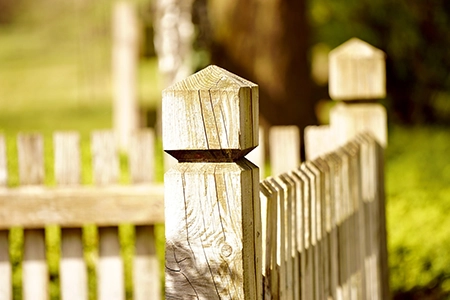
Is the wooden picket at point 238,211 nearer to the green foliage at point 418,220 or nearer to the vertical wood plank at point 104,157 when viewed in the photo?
the vertical wood plank at point 104,157

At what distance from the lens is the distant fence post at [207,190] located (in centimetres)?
179

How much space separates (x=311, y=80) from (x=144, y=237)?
510cm

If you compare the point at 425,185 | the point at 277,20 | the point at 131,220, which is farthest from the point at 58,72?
the point at 131,220

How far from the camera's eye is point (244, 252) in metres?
1.83

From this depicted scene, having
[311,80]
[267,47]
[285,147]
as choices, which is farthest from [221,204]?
[311,80]

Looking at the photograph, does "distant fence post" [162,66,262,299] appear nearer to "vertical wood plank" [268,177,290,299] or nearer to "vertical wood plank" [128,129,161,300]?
"vertical wood plank" [268,177,290,299]

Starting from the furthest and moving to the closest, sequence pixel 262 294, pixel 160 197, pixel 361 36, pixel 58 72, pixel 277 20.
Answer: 1. pixel 58 72
2. pixel 361 36
3. pixel 277 20
4. pixel 160 197
5. pixel 262 294

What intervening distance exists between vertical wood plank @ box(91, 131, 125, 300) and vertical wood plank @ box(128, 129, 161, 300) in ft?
0.27

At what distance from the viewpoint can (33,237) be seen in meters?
3.26

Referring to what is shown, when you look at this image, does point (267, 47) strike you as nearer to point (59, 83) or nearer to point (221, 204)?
point (221, 204)

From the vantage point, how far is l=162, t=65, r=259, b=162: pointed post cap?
1.78 meters

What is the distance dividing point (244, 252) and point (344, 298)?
46.3 inches

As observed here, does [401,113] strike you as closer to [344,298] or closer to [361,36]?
[361,36]

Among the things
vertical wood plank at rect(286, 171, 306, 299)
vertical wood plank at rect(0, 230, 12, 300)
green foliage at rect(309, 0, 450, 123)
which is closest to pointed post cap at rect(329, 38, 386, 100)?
vertical wood plank at rect(286, 171, 306, 299)
